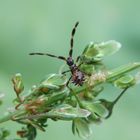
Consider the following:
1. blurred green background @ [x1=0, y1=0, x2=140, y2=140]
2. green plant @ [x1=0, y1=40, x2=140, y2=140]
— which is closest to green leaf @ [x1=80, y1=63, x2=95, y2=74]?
green plant @ [x1=0, y1=40, x2=140, y2=140]

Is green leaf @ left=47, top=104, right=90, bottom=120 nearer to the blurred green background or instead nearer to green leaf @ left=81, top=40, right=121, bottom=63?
green leaf @ left=81, top=40, right=121, bottom=63

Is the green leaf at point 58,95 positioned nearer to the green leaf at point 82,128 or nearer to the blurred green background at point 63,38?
the green leaf at point 82,128

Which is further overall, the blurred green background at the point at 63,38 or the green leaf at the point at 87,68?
the blurred green background at the point at 63,38

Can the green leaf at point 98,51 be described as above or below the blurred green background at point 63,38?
above

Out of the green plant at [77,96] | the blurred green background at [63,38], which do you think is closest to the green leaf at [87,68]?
the green plant at [77,96]

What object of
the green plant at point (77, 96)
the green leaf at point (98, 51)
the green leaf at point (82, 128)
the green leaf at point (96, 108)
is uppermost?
the green leaf at point (98, 51)

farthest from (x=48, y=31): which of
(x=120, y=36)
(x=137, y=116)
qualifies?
(x=137, y=116)

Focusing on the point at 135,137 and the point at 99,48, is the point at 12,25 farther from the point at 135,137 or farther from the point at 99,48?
the point at 99,48
